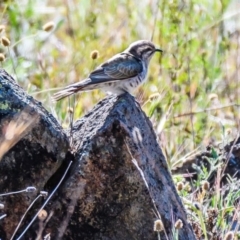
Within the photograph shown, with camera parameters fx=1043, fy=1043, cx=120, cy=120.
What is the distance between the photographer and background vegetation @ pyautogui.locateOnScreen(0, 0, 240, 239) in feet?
27.9

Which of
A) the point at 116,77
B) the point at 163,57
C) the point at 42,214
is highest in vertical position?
the point at 116,77

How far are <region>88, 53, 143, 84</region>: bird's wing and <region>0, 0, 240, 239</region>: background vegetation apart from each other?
295mm

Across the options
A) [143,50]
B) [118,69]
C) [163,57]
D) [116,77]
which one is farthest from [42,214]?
[163,57]

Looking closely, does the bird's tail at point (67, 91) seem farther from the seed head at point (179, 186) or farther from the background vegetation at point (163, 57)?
the seed head at point (179, 186)

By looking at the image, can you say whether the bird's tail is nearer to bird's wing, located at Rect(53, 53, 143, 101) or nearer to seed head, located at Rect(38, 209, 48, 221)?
bird's wing, located at Rect(53, 53, 143, 101)

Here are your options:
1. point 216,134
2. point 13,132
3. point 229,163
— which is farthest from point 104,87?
point 13,132

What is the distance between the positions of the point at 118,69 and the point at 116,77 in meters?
0.15

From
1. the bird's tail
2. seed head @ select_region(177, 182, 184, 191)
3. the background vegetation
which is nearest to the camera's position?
seed head @ select_region(177, 182, 184, 191)

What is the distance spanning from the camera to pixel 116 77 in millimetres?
7203

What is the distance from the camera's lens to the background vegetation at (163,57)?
850 centimetres

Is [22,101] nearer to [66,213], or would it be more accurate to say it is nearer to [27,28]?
[66,213]

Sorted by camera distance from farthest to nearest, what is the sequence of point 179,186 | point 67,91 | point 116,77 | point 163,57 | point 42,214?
point 163,57, point 116,77, point 67,91, point 179,186, point 42,214

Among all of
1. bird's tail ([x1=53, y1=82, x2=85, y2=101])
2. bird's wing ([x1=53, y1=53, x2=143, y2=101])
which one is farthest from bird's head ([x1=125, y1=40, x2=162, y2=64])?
bird's tail ([x1=53, y1=82, x2=85, y2=101])

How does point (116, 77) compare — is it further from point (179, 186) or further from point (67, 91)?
point (179, 186)
